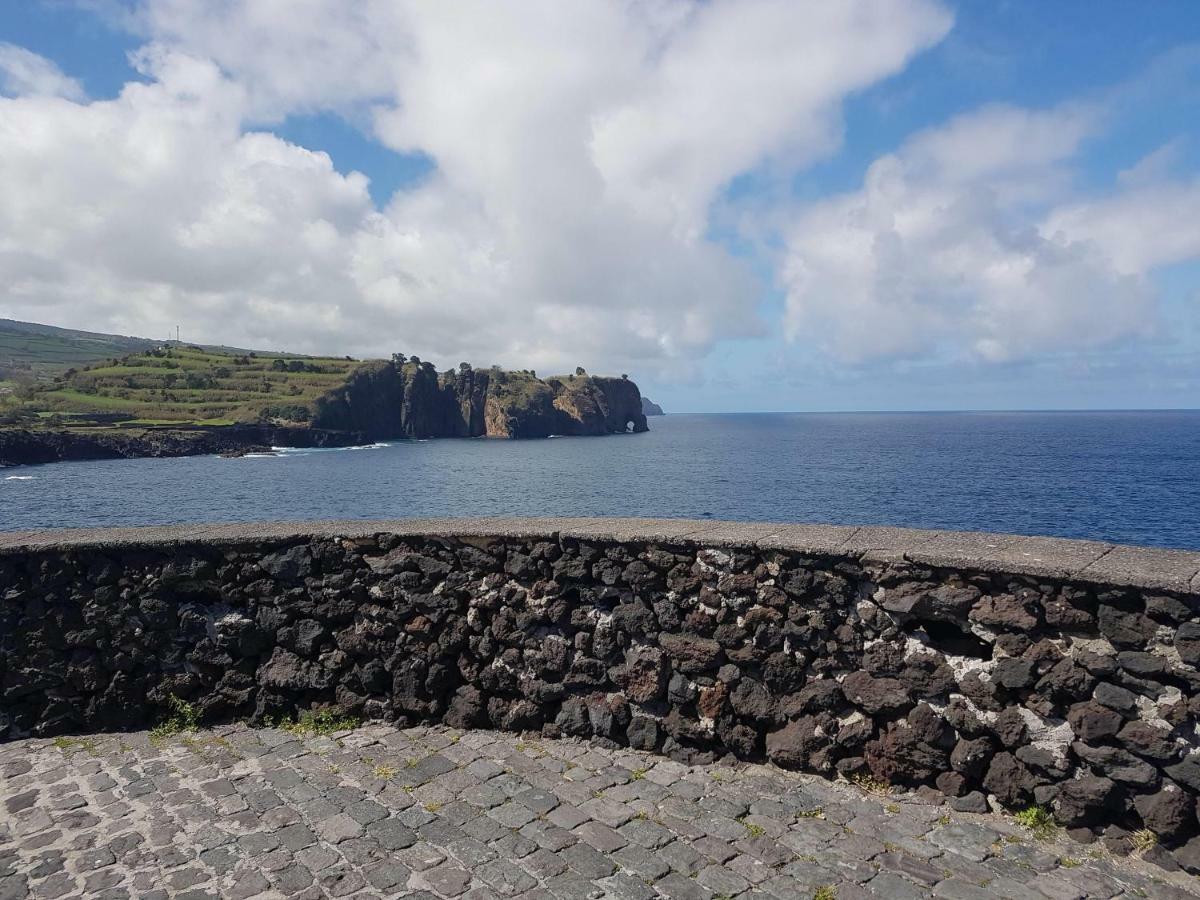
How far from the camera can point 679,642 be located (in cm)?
564

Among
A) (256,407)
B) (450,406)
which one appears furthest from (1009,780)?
(450,406)

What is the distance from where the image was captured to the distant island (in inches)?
4643

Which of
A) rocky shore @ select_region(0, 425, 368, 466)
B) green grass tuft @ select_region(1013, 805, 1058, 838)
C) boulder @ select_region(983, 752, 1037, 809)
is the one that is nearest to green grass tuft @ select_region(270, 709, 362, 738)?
boulder @ select_region(983, 752, 1037, 809)

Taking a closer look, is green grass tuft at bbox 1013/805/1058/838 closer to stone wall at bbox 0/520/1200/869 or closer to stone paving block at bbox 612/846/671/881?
stone wall at bbox 0/520/1200/869

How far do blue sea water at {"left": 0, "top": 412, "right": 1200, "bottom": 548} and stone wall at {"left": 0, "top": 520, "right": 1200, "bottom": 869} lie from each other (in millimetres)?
38557

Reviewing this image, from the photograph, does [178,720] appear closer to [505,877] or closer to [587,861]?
[505,877]

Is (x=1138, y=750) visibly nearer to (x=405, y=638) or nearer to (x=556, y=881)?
(x=556, y=881)

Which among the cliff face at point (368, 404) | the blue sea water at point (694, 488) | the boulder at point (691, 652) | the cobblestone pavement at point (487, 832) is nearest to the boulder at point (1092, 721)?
the cobblestone pavement at point (487, 832)

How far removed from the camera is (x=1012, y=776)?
182 inches

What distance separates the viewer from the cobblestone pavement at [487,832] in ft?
13.2

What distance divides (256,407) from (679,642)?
156140 millimetres

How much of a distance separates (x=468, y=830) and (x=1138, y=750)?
3624 mm

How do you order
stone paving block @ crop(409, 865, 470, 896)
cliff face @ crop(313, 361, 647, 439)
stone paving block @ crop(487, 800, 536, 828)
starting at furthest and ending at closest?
cliff face @ crop(313, 361, 647, 439) < stone paving block @ crop(487, 800, 536, 828) < stone paving block @ crop(409, 865, 470, 896)

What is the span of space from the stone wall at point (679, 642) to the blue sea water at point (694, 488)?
38.6 m
